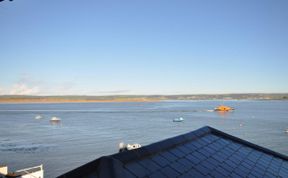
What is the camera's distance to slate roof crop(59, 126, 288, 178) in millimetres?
6848

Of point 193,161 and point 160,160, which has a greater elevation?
point 160,160

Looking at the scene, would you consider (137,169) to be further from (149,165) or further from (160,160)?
(160,160)

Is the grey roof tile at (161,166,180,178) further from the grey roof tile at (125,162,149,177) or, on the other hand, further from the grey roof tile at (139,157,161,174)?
the grey roof tile at (125,162,149,177)

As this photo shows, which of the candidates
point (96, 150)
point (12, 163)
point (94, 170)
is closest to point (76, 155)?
point (96, 150)

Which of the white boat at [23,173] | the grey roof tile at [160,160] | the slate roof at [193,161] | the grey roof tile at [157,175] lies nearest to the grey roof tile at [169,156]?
the slate roof at [193,161]

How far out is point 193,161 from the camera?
9.12 metres

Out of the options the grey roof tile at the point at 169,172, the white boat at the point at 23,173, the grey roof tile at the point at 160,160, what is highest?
the grey roof tile at the point at 160,160

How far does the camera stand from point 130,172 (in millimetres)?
6809

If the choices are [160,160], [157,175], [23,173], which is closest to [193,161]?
[160,160]

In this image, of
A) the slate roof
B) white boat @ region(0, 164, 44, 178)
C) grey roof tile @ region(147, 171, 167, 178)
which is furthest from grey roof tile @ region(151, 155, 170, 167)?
white boat @ region(0, 164, 44, 178)

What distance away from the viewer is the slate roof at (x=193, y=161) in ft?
22.5

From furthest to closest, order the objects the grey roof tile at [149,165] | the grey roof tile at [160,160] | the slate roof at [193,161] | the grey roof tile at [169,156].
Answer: the grey roof tile at [169,156] → the grey roof tile at [160,160] → the grey roof tile at [149,165] → the slate roof at [193,161]

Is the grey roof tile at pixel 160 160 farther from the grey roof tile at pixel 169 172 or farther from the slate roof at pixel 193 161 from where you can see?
the grey roof tile at pixel 169 172

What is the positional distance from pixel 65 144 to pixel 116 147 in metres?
10.0
